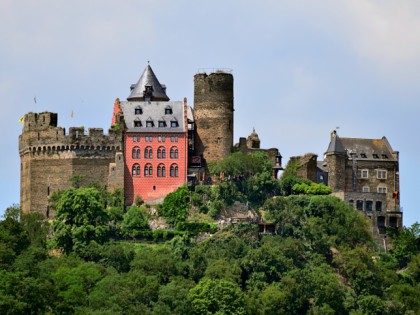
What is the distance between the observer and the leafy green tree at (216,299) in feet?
392

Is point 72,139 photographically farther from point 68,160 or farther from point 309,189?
point 309,189

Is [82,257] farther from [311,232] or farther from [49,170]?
[311,232]

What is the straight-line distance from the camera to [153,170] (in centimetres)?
13525

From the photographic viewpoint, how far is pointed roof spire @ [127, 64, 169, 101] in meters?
141

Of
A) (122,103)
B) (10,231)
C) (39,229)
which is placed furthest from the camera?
(122,103)

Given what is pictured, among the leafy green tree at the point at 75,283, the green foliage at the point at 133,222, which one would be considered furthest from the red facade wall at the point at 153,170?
the leafy green tree at the point at 75,283

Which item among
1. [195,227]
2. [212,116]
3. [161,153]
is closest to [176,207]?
[195,227]

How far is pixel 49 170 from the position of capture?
135500 mm

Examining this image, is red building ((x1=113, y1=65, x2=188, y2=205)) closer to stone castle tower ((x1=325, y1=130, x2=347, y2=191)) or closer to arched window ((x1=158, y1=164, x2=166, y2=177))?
arched window ((x1=158, y1=164, x2=166, y2=177))

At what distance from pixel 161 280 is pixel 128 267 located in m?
3.92

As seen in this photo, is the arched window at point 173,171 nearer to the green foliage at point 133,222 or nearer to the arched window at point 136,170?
the arched window at point 136,170

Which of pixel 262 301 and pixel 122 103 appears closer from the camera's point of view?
pixel 262 301

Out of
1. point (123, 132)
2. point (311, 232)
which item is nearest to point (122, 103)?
point (123, 132)

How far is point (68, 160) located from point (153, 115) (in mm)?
8544
